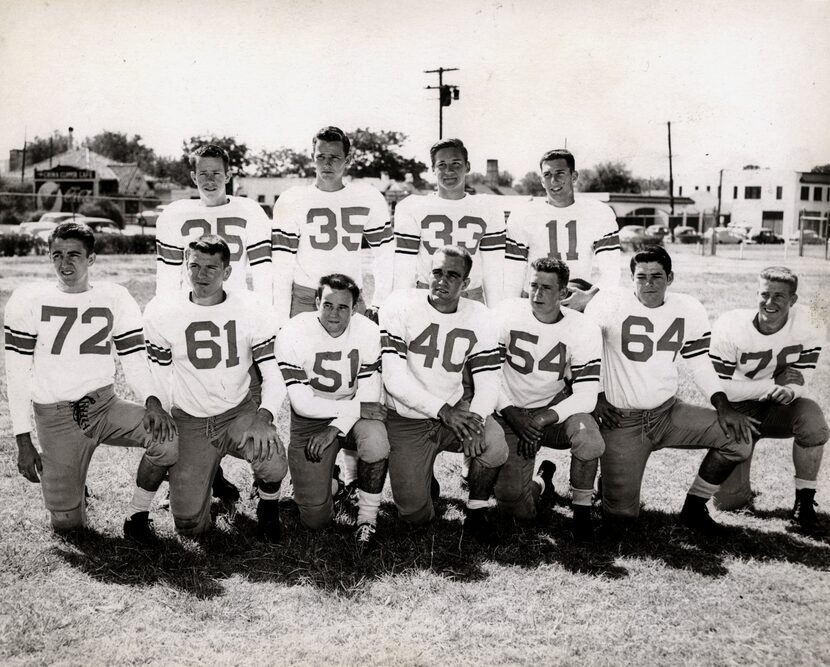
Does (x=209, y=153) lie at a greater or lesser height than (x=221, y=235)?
greater

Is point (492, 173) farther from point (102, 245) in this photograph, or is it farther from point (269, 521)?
point (269, 521)

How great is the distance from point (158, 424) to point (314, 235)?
173 cm

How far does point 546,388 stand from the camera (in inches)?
189

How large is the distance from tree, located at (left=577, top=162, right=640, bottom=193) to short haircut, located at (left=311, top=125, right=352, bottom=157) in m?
64.2

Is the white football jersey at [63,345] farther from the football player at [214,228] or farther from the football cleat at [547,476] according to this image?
the football cleat at [547,476]

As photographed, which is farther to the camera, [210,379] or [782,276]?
[782,276]

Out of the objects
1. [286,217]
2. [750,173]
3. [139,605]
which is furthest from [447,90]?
[750,173]

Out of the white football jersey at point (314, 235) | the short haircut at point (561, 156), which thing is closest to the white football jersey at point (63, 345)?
the white football jersey at point (314, 235)

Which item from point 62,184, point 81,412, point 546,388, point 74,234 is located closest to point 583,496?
point 546,388

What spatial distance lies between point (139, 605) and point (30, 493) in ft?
5.83

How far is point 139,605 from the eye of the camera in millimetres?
3531

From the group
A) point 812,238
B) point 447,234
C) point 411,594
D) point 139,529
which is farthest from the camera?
point 812,238

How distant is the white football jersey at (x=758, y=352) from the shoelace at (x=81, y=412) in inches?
154

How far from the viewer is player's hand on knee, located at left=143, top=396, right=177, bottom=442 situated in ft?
14.0
